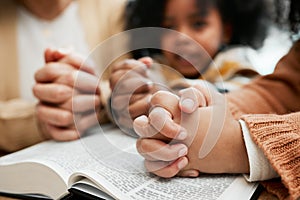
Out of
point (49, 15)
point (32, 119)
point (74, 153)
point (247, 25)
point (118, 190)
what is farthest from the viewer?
point (247, 25)

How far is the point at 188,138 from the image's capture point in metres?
0.36

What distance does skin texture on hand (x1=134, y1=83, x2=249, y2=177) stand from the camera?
346 mm

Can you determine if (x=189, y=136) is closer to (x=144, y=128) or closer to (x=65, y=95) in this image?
(x=144, y=128)

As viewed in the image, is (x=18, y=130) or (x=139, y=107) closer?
(x=139, y=107)

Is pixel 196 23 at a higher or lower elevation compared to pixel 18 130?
higher

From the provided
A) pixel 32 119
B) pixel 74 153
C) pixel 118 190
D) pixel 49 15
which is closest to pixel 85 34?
pixel 49 15

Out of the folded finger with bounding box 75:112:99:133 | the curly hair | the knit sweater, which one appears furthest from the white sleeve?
the curly hair

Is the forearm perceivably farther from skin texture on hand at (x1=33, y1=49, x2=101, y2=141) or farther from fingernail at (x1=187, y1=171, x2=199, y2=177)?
fingernail at (x1=187, y1=171, x2=199, y2=177)

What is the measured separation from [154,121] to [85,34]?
0.48 meters

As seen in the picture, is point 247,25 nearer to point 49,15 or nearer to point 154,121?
point 49,15

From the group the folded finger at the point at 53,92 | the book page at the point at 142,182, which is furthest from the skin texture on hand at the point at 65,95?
the book page at the point at 142,182

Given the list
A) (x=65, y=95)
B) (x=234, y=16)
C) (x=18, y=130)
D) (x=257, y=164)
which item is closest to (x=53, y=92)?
(x=65, y=95)

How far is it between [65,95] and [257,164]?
0.27 metres

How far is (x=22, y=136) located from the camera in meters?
0.59
